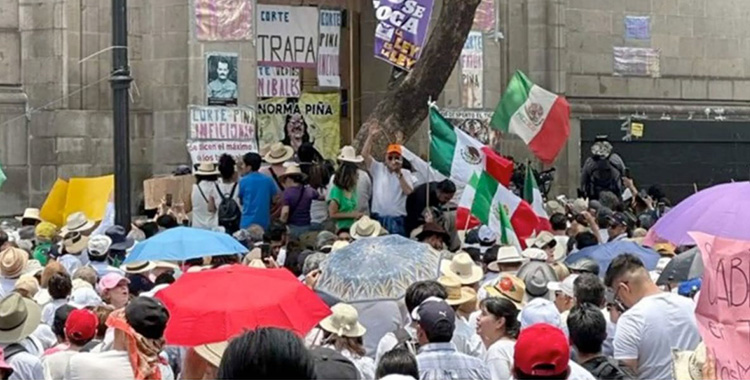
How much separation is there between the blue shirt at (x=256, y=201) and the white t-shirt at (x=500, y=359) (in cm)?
828

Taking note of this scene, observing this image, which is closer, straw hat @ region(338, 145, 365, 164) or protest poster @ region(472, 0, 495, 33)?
straw hat @ region(338, 145, 365, 164)

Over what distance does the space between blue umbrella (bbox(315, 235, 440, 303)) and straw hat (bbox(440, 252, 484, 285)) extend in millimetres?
78

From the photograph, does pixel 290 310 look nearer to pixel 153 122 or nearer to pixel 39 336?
pixel 39 336

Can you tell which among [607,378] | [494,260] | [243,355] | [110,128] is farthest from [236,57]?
[243,355]

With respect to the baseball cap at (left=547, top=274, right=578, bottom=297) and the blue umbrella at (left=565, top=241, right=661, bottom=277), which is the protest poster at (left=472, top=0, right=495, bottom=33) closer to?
the blue umbrella at (left=565, top=241, right=661, bottom=277)

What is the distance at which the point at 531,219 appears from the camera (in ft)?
51.9

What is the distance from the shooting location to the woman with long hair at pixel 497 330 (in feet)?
27.4

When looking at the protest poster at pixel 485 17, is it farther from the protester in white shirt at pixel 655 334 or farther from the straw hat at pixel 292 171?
the protester in white shirt at pixel 655 334

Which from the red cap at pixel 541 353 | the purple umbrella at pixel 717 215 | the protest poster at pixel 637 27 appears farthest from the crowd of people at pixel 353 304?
the protest poster at pixel 637 27

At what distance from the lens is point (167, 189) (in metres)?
19.3

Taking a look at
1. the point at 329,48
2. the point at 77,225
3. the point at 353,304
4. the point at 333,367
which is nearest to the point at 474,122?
the point at 329,48

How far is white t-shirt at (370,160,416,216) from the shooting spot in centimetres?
1659

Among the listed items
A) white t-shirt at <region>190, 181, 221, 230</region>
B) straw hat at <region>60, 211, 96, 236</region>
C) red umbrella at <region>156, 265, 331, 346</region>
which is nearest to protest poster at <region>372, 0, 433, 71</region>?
white t-shirt at <region>190, 181, 221, 230</region>

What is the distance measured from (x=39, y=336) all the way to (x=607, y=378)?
3.95m
